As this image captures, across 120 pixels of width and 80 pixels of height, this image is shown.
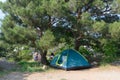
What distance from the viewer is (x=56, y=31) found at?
13234 millimetres

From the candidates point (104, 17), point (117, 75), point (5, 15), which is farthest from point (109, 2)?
point (5, 15)

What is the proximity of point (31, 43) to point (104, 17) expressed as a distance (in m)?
3.82

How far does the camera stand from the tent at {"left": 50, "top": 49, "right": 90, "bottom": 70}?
41.5 feet

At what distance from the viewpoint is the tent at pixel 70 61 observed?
41.5 ft

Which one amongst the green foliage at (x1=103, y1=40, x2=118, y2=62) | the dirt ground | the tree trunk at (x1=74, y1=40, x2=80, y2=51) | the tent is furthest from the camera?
the tree trunk at (x1=74, y1=40, x2=80, y2=51)

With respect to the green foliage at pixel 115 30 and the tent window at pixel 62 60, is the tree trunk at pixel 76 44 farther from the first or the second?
the green foliage at pixel 115 30

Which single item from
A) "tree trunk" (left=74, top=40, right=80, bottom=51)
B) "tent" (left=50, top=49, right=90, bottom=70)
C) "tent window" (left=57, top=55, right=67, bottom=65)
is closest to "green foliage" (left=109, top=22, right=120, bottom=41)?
"tent" (left=50, top=49, right=90, bottom=70)

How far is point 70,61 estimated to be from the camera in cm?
1281

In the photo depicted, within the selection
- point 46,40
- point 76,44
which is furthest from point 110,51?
point 46,40

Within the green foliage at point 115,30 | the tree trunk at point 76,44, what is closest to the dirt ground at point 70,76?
the green foliage at point 115,30

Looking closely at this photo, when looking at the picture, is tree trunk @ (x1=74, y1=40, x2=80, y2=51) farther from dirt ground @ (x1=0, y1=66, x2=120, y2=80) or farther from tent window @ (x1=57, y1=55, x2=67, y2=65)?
dirt ground @ (x1=0, y1=66, x2=120, y2=80)

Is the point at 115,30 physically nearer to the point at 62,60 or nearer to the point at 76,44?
the point at 76,44

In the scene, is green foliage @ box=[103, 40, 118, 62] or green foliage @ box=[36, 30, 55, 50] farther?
green foliage @ box=[103, 40, 118, 62]

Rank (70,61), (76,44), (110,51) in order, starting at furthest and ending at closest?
1. (76,44)
2. (110,51)
3. (70,61)
